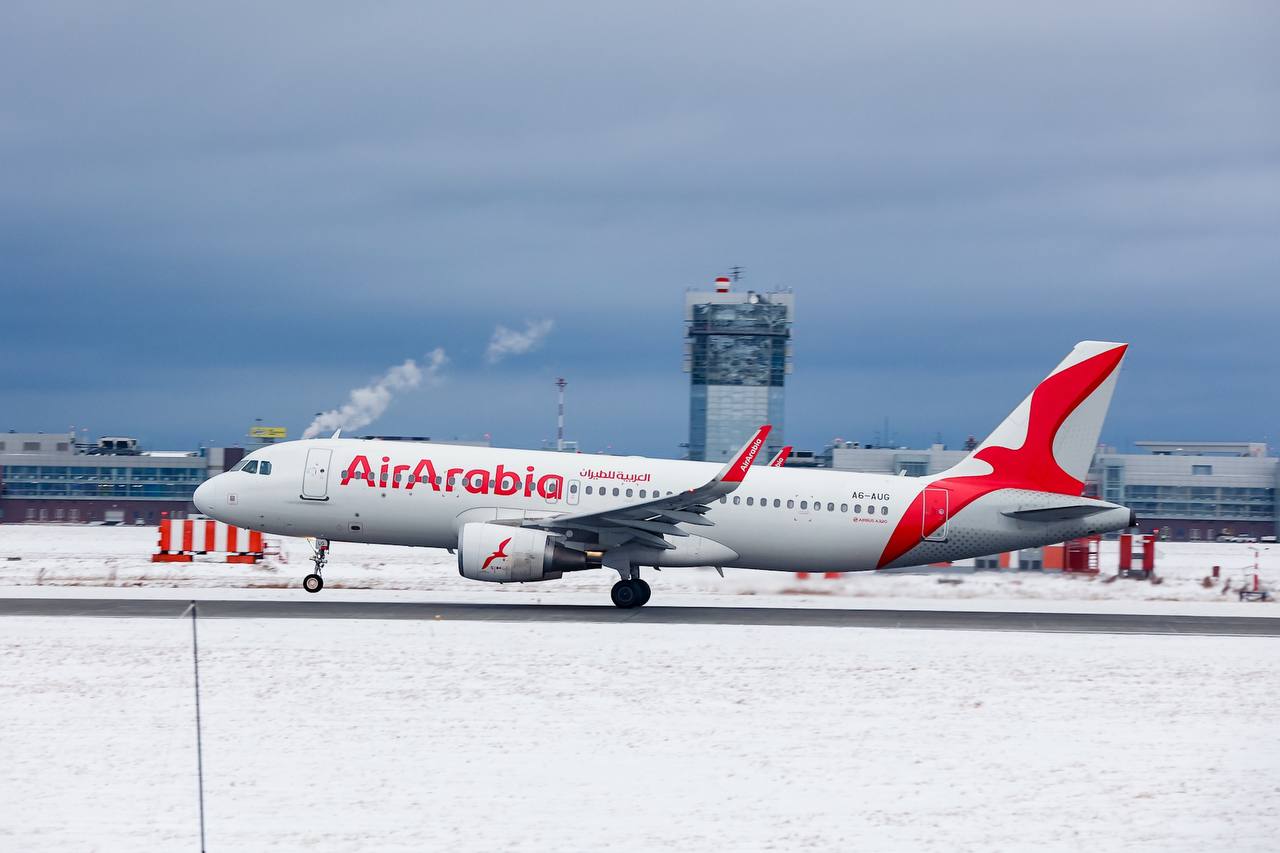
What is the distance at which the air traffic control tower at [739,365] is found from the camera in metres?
121

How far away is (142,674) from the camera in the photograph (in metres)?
16.3

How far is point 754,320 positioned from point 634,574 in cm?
9682

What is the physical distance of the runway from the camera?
23.4m

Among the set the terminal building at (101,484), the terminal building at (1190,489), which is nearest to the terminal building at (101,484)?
the terminal building at (101,484)

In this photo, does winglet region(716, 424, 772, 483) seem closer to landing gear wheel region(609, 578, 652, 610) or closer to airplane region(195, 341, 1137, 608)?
airplane region(195, 341, 1137, 608)

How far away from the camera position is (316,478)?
26812mm

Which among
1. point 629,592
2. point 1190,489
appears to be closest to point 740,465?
point 629,592

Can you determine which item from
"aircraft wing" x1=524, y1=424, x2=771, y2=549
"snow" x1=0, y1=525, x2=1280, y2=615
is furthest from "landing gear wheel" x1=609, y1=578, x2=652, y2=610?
"snow" x1=0, y1=525, x2=1280, y2=615

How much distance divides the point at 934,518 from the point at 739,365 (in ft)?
309

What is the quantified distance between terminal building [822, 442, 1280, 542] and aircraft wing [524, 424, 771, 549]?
9104cm

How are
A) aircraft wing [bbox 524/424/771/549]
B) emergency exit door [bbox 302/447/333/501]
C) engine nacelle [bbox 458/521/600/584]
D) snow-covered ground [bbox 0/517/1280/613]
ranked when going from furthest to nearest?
snow-covered ground [bbox 0/517/1280/613], emergency exit door [bbox 302/447/333/501], engine nacelle [bbox 458/521/600/584], aircraft wing [bbox 524/424/771/549]

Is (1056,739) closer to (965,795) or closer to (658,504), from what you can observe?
(965,795)

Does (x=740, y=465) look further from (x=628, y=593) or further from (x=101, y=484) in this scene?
(x=101, y=484)

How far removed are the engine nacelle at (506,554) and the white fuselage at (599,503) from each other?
1402mm
